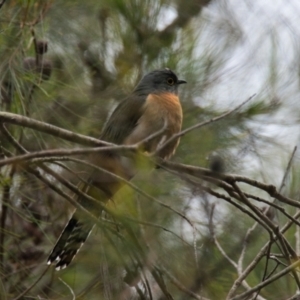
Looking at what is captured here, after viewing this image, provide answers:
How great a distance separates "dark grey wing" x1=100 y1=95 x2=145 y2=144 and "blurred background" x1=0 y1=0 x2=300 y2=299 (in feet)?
0.61

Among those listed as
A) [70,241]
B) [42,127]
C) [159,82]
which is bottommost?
[70,241]

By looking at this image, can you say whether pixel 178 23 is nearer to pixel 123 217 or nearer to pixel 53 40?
pixel 53 40

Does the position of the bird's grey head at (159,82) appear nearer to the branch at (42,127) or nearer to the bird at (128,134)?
the bird at (128,134)

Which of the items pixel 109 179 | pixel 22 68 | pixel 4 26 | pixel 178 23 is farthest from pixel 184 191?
pixel 178 23

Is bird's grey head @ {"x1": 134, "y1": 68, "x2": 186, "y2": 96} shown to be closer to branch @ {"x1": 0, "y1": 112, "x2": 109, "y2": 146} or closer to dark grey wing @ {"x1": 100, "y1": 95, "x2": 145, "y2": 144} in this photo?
dark grey wing @ {"x1": 100, "y1": 95, "x2": 145, "y2": 144}

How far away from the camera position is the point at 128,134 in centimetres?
393

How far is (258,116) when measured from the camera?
449cm

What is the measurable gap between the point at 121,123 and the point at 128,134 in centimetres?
7

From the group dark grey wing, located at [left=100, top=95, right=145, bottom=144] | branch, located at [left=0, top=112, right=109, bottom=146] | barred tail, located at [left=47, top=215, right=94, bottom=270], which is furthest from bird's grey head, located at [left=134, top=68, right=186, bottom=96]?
branch, located at [left=0, top=112, right=109, bottom=146]

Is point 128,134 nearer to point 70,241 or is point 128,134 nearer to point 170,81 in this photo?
point 170,81

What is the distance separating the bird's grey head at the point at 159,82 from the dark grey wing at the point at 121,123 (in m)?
0.21

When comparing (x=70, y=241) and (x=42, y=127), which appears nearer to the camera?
(x=42, y=127)

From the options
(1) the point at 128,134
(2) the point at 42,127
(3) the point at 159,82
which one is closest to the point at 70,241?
(1) the point at 128,134

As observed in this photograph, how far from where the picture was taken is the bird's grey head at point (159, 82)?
423 centimetres
